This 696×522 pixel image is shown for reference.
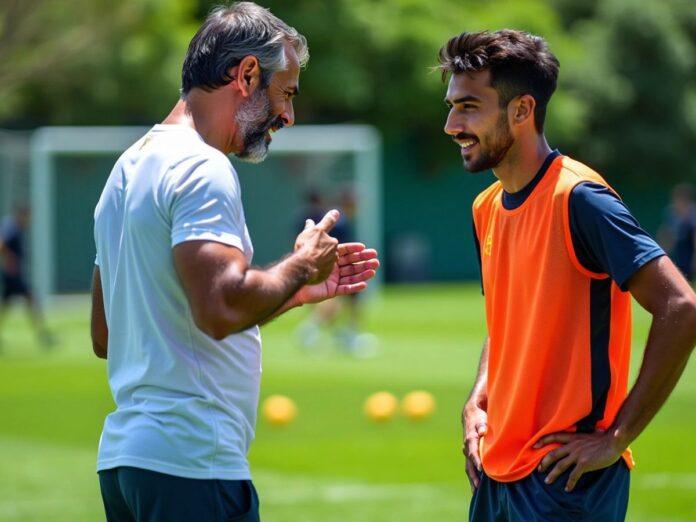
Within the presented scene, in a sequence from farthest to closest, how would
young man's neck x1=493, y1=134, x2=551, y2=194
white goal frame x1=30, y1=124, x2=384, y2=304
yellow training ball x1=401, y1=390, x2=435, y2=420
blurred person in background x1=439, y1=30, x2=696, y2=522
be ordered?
white goal frame x1=30, y1=124, x2=384, y2=304, yellow training ball x1=401, y1=390, x2=435, y2=420, young man's neck x1=493, y1=134, x2=551, y2=194, blurred person in background x1=439, y1=30, x2=696, y2=522

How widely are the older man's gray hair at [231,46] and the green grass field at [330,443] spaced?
5.67 metres

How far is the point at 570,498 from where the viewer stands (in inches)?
172

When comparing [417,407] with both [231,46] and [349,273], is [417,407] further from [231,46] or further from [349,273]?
[231,46]

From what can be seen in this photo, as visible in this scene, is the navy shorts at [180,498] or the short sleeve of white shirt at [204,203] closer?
the short sleeve of white shirt at [204,203]

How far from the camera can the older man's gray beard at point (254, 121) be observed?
13.7 ft

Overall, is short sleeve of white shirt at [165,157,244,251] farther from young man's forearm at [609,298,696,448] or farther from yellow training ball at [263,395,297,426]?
yellow training ball at [263,395,297,426]

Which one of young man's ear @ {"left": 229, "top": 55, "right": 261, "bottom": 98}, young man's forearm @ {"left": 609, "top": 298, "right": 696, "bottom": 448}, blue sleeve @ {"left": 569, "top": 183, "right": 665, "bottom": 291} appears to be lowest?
young man's forearm @ {"left": 609, "top": 298, "right": 696, "bottom": 448}

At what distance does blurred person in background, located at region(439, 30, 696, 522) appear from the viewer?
4.21m

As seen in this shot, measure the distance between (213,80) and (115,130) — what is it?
99.4 feet

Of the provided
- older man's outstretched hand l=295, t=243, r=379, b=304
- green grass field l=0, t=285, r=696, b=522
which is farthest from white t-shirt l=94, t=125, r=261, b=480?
green grass field l=0, t=285, r=696, b=522

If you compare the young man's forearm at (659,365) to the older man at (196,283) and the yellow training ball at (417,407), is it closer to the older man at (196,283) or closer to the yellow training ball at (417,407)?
the older man at (196,283)

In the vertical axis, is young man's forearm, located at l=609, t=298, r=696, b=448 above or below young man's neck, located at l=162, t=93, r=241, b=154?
below

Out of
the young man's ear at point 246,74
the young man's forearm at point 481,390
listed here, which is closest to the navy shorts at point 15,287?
the young man's forearm at point 481,390

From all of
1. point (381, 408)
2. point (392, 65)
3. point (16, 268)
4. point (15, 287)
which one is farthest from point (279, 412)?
point (392, 65)
